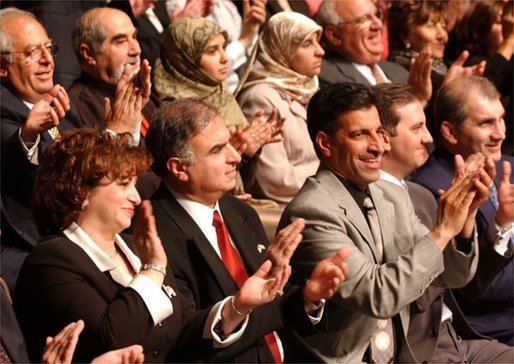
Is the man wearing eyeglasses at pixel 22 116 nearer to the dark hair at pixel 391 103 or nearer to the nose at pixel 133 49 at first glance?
the nose at pixel 133 49

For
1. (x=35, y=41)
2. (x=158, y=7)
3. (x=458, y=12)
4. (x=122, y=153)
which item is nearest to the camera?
(x=122, y=153)

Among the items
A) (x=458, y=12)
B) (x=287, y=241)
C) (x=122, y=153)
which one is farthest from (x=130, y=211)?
(x=458, y=12)

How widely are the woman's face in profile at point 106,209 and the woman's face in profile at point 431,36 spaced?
3.25 metres

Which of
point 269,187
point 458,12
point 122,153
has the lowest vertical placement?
point 458,12

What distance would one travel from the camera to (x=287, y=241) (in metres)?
3.49

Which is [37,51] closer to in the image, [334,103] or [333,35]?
[334,103]

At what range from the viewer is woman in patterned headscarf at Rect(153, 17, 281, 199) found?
16.4 ft

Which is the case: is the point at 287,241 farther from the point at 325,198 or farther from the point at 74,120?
the point at 74,120

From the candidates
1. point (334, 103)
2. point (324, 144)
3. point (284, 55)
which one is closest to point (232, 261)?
point (324, 144)

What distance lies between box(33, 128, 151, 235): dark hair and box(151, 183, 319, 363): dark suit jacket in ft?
1.05

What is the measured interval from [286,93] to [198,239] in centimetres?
168

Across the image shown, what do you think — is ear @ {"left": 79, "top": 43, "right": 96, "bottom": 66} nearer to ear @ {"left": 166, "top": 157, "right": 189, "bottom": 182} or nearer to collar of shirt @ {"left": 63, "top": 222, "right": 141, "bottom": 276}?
ear @ {"left": 166, "top": 157, "right": 189, "bottom": 182}

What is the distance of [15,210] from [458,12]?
12.0ft

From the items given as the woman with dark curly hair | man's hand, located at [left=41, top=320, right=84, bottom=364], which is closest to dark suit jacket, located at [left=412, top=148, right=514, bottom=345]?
the woman with dark curly hair
